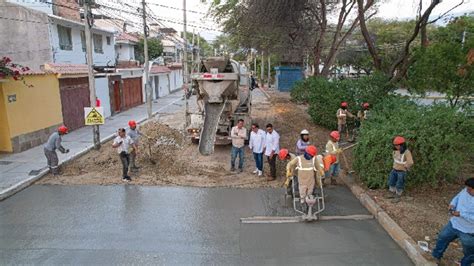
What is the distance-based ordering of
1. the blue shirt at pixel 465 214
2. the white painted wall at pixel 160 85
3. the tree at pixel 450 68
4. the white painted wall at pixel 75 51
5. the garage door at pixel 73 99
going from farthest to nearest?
the white painted wall at pixel 160 85, the white painted wall at pixel 75 51, the garage door at pixel 73 99, the tree at pixel 450 68, the blue shirt at pixel 465 214

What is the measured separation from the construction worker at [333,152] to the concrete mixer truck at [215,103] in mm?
4079

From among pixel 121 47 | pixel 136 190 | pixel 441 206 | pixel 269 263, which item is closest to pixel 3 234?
pixel 136 190

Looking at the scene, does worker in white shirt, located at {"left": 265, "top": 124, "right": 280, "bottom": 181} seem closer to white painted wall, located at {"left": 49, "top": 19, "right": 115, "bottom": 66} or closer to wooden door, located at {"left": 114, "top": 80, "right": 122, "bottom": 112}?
Result: wooden door, located at {"left": 114, "top": 80, "right": 122, "bottom": 112}

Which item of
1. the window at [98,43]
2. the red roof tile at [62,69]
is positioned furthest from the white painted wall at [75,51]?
the red roof tile at [62,69]

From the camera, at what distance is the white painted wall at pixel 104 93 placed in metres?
19.1

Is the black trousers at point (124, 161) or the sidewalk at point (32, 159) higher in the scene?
the black trousers at point (124, 161)

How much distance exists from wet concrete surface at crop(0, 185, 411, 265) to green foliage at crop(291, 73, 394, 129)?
649cm

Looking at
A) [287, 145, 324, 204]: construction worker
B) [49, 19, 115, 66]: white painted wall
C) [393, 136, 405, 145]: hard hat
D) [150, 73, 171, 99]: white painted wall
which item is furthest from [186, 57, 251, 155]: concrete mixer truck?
[150, 73, 171, 99]: white painted wall

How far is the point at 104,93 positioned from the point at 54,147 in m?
10.9

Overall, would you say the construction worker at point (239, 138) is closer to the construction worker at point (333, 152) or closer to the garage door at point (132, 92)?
the construction worker at point (333, 152)

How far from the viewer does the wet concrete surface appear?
18.4ft

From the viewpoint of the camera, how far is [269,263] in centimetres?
541

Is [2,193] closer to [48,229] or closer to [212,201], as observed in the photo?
[48,229]

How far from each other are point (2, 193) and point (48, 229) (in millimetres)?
2501
